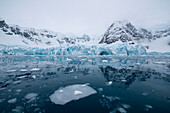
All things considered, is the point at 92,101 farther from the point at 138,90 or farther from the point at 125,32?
the point at 125,32

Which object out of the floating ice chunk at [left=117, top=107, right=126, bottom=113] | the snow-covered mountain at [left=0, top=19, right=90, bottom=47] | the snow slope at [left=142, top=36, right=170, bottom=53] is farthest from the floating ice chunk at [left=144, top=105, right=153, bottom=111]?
Result: the snow-covered mountain at [left=0, top=19, right=90, bottom=47]

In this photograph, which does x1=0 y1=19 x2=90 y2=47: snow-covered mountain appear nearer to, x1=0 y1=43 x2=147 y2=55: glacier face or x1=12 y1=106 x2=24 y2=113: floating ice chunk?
x1=0 y1=43 x2=147 y2=55: glacier face

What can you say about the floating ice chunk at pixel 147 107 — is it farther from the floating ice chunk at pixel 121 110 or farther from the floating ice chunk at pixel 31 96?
the floating ice chunk at pixel 31 96

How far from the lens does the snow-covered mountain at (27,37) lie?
2527 inches

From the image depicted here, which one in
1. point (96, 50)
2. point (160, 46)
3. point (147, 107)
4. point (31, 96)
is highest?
point (160, 46)

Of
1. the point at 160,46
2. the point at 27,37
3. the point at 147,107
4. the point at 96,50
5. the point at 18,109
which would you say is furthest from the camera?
the point at 27,37

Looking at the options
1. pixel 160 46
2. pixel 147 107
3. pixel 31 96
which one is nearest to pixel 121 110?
pixel 147 107

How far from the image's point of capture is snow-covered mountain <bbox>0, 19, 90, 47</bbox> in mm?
64175

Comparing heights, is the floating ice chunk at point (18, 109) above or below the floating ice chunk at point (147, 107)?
above

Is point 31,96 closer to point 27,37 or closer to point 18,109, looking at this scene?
point 18,109

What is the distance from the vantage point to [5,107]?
6.31 ft

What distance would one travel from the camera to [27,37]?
86438 mm

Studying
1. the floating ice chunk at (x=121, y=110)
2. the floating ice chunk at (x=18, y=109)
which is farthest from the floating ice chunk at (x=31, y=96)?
the floating ice chunk at (x=121, y=110)

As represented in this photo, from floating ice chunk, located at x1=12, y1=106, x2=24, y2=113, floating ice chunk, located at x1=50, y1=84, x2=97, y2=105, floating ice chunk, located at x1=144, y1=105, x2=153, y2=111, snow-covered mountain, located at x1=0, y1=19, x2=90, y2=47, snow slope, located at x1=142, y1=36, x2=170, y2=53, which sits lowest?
floating ice chunk, located at x1=144, y1=105, x2=153, y2=111
